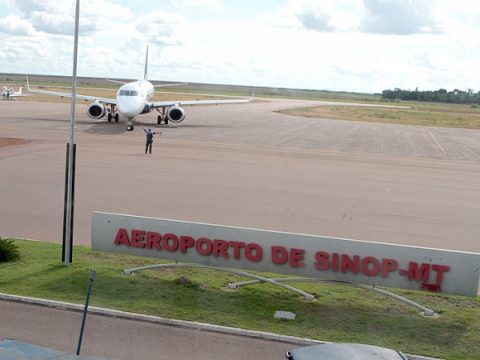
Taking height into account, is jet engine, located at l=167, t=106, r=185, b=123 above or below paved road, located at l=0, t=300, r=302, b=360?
above

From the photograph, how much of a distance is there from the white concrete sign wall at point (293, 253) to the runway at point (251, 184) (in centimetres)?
395

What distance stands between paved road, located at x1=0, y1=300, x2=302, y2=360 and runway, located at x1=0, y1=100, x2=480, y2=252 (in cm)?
604

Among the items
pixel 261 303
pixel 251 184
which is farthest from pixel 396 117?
pixel 261 303

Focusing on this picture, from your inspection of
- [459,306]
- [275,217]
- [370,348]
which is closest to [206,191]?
[275,217]

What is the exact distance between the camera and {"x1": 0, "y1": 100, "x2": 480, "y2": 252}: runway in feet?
69.3

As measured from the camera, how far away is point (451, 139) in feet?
194

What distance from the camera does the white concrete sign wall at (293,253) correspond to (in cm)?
1282

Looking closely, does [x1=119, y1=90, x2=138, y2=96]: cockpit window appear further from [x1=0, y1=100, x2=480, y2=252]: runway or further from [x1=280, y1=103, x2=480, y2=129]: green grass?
[x1=280, y1=103, x2=480, y2=129]: green grass

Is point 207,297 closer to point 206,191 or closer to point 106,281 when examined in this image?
point 106,281

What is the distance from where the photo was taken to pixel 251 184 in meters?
28.5

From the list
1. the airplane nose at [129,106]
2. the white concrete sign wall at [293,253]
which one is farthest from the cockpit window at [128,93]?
the white concrete sign wall at [293,253]

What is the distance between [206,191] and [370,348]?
739 inches

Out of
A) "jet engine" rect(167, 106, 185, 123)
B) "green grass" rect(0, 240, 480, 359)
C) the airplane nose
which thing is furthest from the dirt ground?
"green grass" rect(0, 240, 480, 359)

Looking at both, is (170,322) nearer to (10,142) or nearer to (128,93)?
(10,142)
